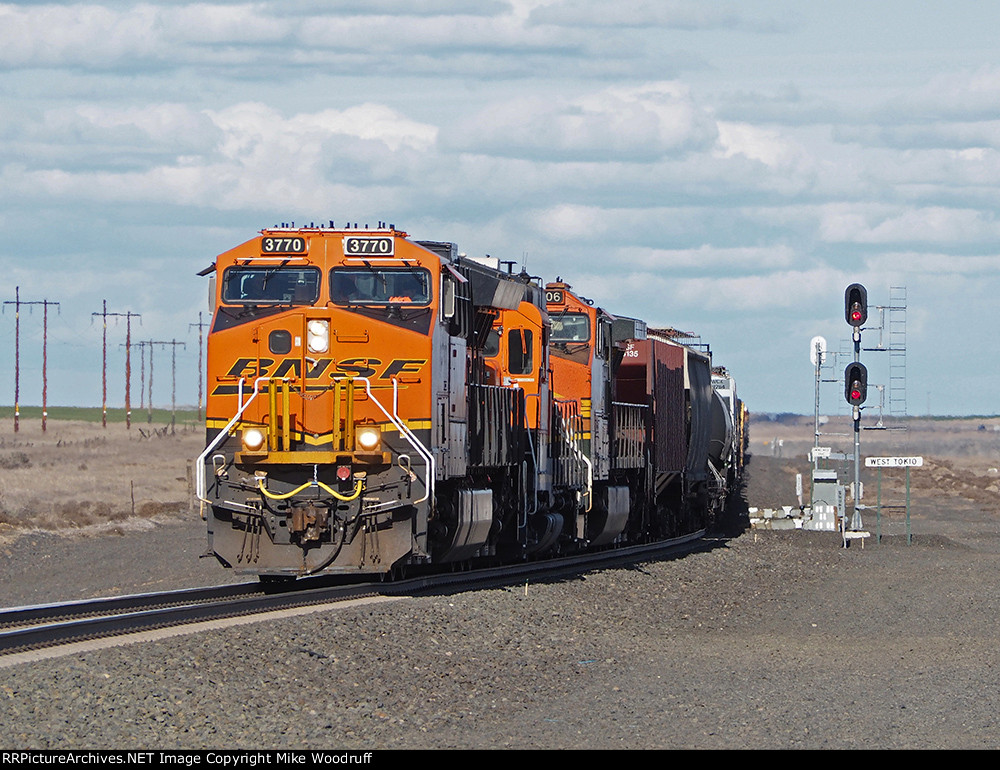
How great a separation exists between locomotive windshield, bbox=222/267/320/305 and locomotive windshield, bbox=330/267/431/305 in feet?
0.83

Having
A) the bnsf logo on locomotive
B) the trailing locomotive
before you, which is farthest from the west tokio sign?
the bnsf logo on locomotive

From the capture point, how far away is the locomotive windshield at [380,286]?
54.9ft

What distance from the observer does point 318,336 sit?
54.0 feet

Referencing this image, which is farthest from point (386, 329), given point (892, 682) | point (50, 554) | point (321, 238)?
point (50, 554)

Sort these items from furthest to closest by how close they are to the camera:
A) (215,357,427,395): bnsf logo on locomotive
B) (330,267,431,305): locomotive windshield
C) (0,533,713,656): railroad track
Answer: (330,267,431,305): locomotive windshield
(215,357,427,395): bnsf logo on locomotive
(0,533,713,656): railroad track

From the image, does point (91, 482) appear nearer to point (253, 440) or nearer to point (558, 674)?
point (253, 440)

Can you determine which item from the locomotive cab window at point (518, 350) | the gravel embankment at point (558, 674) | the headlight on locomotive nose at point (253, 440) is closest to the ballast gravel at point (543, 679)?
the gravel embankment at point (558, 674)

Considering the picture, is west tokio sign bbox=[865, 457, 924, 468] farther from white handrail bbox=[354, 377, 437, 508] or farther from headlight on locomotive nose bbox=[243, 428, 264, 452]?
headlight on locomotive nose bbox=[243, 428, 264, 452]

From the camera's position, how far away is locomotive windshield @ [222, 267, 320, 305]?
16.8m

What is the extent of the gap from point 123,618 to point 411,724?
413 cm

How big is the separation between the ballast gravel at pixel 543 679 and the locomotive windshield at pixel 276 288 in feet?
12.1

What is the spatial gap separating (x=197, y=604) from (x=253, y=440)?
74.0 inches

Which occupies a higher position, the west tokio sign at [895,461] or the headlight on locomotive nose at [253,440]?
the headlight on locomotive nose at [253,440]

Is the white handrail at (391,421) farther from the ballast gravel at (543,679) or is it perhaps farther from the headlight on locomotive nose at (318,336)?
the ballast gravel at (543,679)
